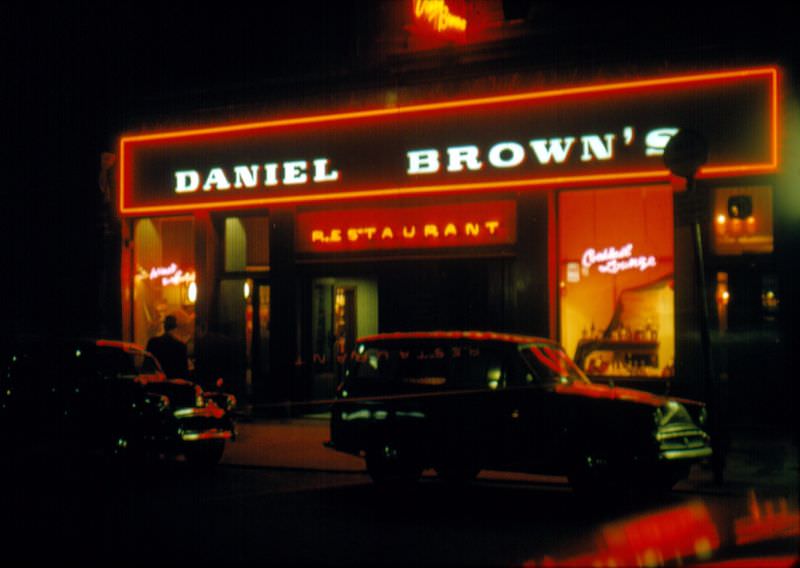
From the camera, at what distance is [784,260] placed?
591 inches

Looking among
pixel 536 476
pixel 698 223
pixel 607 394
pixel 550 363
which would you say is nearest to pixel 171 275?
pixel 536 476

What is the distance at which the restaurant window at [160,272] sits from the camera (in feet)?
67.1

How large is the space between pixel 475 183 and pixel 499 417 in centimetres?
683

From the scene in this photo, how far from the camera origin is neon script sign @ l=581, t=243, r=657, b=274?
1616 cm

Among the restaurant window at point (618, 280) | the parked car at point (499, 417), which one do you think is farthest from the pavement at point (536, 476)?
the restaurant window at point (618, 280)

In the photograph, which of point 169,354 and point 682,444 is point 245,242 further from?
point 682,444

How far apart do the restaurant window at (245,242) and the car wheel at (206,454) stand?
6.51 metres

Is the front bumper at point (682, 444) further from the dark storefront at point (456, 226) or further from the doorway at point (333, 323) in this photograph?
the doorway at point (333, 323)

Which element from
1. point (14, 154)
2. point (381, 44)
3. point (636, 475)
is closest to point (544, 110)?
point (381, 44)

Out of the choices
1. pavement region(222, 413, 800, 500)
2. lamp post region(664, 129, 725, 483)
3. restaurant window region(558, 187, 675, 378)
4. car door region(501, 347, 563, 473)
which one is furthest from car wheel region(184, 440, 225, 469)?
lamp post region(664, 129, 725, 483)

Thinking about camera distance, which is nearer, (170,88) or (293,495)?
(293,495)

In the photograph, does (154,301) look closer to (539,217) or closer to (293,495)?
(539,217)

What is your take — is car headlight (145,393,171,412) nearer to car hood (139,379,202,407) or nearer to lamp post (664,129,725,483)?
car hood (139,379,202,407)

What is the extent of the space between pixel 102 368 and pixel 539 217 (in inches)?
291
